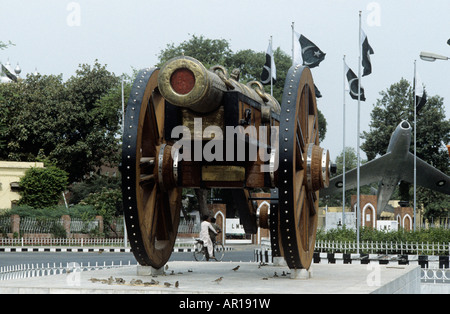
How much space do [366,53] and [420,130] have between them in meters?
22.6

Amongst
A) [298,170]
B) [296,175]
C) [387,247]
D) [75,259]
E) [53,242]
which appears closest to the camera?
[296,175]

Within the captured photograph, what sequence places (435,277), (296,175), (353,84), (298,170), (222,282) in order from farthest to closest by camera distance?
(353,84) < (435,277) < (298,170) < (296,175) < (222,282)

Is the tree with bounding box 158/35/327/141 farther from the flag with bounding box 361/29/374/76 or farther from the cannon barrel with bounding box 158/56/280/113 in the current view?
the cannon barrel with bounding box 158/56/280/113

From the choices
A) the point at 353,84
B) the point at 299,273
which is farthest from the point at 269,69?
the point at 299,273

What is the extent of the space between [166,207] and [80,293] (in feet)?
9.81

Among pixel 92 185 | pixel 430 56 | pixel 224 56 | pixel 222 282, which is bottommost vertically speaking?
pixel 222 282

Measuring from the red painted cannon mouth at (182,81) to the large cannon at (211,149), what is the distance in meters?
0.01

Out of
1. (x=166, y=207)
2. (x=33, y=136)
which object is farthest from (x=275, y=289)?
(x=33, y=136)

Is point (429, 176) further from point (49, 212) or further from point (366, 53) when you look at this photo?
point (49, 212)

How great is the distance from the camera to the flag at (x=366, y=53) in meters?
26.3

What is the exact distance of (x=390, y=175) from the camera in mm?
37156

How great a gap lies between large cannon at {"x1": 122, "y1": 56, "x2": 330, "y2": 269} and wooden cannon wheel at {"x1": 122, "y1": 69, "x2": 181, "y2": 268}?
0.01 m

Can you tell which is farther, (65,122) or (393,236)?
(65,122)

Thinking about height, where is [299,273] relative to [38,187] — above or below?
below
